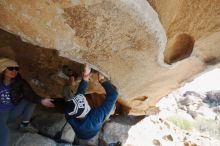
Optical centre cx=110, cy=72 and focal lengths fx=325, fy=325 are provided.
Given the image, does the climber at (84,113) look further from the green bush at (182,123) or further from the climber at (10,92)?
the green bush at (182,123)

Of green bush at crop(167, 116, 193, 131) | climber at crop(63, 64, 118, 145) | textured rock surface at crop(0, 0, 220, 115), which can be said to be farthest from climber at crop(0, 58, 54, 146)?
green bush at crop(167, 116, 193, 131)

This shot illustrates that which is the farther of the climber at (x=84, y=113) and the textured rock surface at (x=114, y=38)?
the climber at (x=84, y=113)

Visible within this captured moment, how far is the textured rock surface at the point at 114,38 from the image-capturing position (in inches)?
119

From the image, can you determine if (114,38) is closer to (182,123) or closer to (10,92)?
(10,92)

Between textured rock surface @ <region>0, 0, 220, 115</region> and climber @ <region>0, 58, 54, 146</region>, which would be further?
climber @ <region>0, 58, 54, 146</region>

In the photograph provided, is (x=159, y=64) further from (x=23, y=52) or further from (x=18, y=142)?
(x=18, y=142)

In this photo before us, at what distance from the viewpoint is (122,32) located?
3.31m

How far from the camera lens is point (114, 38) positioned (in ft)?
11.2

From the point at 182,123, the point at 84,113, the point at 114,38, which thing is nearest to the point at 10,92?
the point at 84,113

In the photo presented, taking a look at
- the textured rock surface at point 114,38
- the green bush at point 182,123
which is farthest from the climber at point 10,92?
the green bush at point 182,123

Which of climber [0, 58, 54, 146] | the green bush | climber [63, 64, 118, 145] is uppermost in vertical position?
climber [0, 58, 54, 146]

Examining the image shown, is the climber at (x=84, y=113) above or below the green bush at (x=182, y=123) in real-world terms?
above

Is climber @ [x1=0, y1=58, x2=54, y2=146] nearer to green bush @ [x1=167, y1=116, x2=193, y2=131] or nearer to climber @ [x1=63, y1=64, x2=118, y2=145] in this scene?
climber @ [x1=63, y1=64, x2=118, y2=145]

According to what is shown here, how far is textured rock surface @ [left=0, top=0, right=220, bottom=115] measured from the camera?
3.01 m
